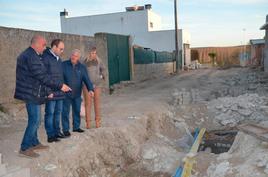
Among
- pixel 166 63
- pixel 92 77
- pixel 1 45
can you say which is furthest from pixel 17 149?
pixel 166 63

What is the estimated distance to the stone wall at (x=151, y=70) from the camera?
18441 mm

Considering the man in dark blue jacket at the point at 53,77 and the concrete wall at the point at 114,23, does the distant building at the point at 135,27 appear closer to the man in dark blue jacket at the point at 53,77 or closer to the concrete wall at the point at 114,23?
the concrete wall at the point at 114,23

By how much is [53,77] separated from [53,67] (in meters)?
0.17

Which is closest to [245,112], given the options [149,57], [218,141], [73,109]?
[218,141]

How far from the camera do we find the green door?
14516 mm

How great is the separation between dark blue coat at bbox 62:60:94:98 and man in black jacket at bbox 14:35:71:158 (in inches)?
37.6

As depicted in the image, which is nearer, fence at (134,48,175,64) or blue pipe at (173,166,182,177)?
blue pipe at (173,166,182,177)

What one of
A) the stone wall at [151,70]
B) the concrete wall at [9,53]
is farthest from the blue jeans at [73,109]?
the stone wall at [151,70]

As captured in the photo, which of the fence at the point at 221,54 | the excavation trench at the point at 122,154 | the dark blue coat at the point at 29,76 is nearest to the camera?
the dark blue coat at the point at 29,76

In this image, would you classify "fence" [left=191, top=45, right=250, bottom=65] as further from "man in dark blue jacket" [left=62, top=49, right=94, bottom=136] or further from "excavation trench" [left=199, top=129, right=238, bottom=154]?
"man in dark blue jacket" [left=62, top=49, right=94, bottom=136]

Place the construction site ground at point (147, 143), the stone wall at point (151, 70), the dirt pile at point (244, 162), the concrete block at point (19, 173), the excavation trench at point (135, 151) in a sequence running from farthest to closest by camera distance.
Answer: the stone wall at point (151, 70) → the excavation trench at point (135, 151) → the construction site ground at point (147, 143) → the dirt pile at point (244, 162) → the concrete block at point (19, 173)

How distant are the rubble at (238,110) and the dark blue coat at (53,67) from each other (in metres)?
5.72

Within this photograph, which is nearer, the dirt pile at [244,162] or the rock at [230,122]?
the dirt pile at [244,162]

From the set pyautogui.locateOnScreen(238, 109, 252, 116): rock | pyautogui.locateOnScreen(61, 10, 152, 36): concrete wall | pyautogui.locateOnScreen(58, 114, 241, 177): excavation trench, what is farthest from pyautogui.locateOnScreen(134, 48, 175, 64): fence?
pyautogui.locateOnScreen(58, 114, 241, 177): excavation trench
